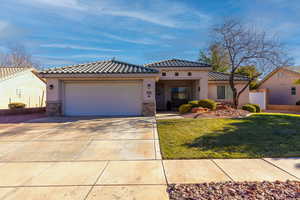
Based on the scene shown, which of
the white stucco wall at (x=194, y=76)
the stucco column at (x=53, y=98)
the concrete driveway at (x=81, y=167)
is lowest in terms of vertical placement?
the concrete driveway at (x=81, y=167)

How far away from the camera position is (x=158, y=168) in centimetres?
363

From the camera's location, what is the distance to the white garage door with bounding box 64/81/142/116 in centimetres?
1108

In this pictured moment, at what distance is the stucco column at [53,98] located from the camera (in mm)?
10789

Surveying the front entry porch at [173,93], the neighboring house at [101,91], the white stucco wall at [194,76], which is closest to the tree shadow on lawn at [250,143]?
the neighboring house at [101,91]

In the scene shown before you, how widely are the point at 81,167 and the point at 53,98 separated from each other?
9.05 m

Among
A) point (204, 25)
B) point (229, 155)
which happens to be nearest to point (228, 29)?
point (204, 25)

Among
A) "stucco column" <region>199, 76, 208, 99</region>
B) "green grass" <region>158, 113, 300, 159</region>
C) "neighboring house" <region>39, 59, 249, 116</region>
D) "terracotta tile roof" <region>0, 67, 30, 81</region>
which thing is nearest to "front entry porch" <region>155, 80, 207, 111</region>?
"stucco column" <region>199, 76, 208, 99</region>

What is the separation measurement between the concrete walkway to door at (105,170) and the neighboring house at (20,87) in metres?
14.4

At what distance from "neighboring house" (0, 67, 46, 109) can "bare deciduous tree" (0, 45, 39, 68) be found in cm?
1449

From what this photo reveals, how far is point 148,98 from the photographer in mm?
10828

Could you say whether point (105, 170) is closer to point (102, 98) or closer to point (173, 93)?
point (102, 98)

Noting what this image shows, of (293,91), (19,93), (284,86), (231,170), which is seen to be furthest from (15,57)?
(293,91)

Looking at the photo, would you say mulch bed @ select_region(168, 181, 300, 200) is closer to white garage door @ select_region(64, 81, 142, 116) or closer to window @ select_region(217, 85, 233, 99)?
white garage door @ select_region(64, 81, 142, 116)

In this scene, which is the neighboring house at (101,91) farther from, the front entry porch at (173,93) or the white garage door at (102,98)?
the front entry porch at (173,93)
